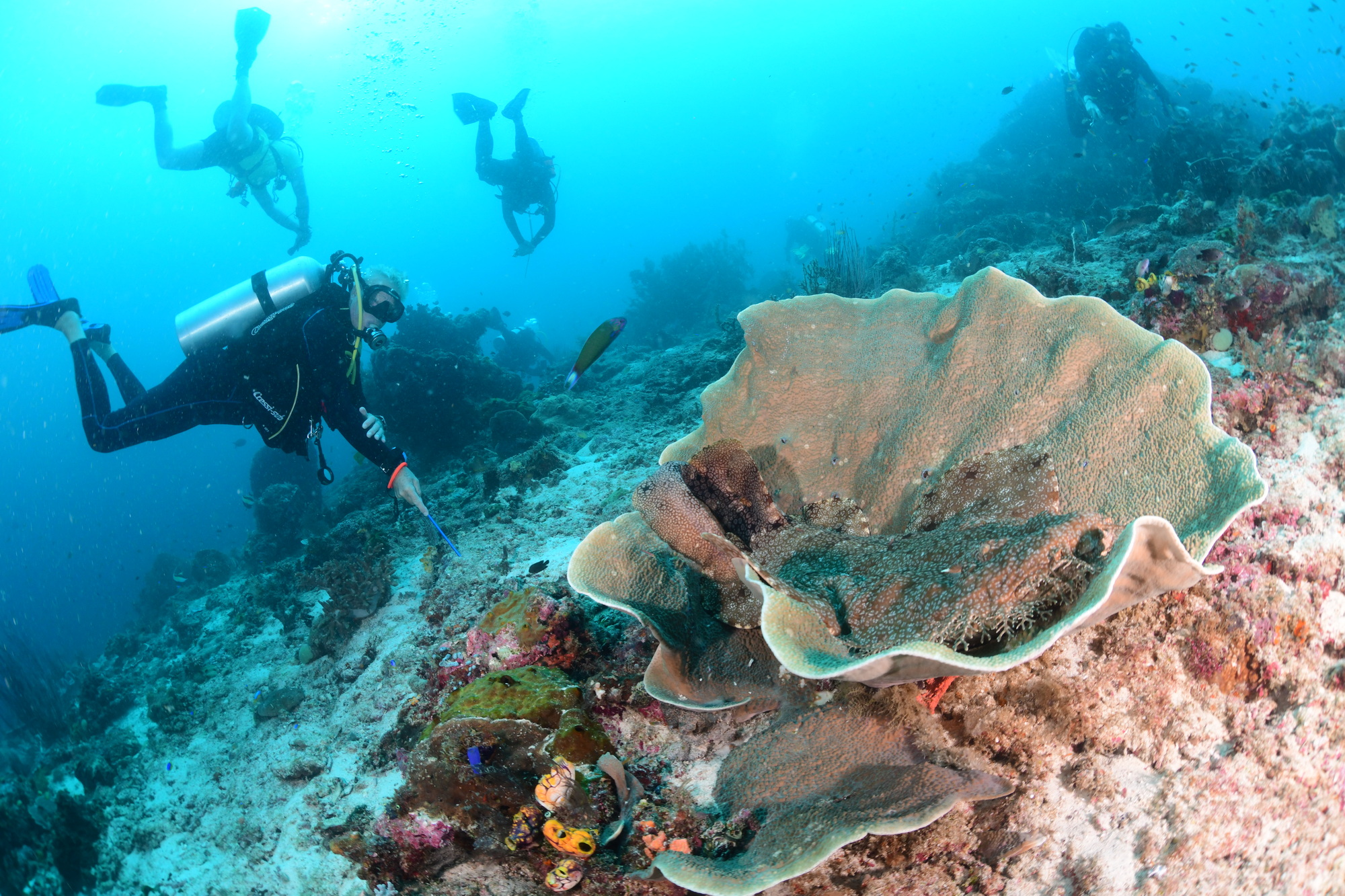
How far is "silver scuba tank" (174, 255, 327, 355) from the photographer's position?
645 cm

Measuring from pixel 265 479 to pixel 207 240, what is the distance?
108433 mm

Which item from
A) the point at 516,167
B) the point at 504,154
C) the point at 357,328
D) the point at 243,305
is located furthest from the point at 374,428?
the point at 504,154

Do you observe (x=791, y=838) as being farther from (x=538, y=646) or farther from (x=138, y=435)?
(x=138, y=435)

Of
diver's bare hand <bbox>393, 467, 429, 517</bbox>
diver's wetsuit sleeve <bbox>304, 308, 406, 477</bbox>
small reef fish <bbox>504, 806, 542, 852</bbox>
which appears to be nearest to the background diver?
diver's wetsuit sleeve <bbox>304, 308, 406, 477</bbox>

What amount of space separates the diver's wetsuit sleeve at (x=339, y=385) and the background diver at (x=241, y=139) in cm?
963

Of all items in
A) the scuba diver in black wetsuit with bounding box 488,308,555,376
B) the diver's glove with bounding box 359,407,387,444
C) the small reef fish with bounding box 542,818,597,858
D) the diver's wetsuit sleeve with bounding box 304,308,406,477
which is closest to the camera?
the small reef fish with bounding box 542,818,597,858

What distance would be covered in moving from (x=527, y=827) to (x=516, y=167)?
17.9 meters

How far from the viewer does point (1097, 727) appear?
6.40ft

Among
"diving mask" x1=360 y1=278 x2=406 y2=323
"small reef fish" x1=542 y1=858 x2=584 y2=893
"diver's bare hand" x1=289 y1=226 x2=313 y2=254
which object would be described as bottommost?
"small reef fish" x1=542 y1=858 x2=584 y2=893

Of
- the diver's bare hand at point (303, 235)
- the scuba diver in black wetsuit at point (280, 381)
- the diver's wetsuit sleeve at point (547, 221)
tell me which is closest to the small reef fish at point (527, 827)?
the scuba diver in black wetsuit at point (280, 381)

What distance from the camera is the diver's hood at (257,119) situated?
13.9 m

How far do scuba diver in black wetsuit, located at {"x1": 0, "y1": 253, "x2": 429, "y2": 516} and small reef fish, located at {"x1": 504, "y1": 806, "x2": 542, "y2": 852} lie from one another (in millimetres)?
4242

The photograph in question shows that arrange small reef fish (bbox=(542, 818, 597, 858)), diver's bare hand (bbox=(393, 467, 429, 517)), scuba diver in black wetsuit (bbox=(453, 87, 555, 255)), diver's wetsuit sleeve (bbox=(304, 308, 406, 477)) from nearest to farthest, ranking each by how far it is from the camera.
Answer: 1. small reef fish (bbox=(542, 818, 597, 858))
2. diver's bare hand (bbox=(393, 467, 429, 517))
3. diver's wetsuit sleeve (bbox=(304, 308, 406, 477))
4. scuba diver in black wetsuit (bbox=(453, 87, 555, 255))

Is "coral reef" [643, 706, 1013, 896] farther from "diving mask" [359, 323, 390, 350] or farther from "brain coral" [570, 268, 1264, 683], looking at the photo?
"diving mask" [359, 323, 390, 350]
